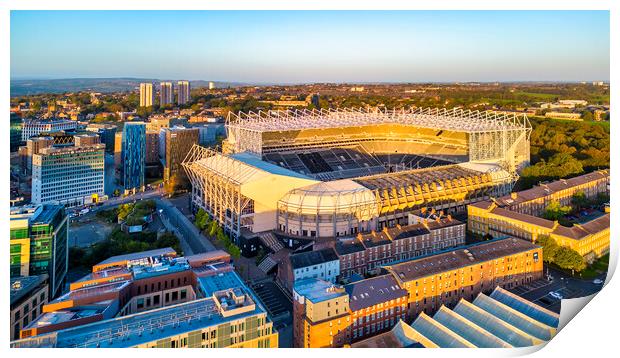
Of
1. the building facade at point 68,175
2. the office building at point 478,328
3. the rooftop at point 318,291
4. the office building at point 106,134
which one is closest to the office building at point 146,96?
the office building at point 106,134

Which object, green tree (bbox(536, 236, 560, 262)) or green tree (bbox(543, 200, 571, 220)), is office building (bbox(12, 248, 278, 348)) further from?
green tree (bbox(543, 200, 571, 220))

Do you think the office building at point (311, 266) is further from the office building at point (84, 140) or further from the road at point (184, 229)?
the office building at point (84, 140)

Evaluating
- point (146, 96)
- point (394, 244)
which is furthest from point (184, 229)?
point (146, 96)

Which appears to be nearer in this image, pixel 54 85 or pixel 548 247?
pixel 548 247

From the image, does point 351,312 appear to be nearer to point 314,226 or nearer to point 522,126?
point 314,226

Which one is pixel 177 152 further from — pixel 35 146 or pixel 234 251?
pixel 234 251

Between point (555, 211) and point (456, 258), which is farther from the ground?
point (555, 211)
